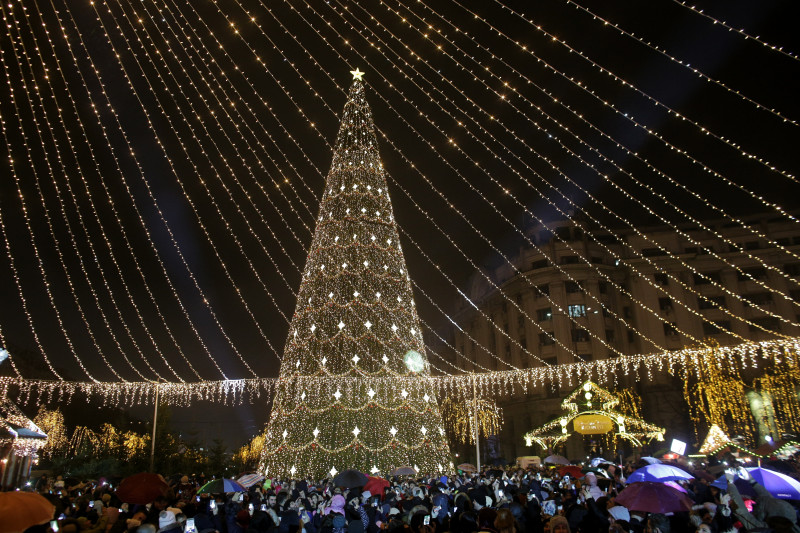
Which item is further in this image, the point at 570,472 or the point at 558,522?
the point at 570,472

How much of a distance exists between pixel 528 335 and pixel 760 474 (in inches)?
1452

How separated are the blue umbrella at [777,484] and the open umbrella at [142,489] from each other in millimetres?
9076

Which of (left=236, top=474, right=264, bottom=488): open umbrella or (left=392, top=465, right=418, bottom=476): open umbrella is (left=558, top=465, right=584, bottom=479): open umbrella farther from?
(left=236, top=474, right=264, bottom=488): open umbrella

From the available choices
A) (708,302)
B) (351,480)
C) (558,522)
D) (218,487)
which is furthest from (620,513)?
(708,302)

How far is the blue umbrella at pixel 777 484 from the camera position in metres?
7.90

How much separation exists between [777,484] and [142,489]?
9.75 metres

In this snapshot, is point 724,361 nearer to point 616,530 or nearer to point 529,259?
point 529,259

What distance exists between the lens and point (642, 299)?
144ft

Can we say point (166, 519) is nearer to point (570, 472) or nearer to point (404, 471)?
point (404, 471)

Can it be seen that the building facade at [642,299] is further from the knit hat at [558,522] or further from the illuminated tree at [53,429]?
the knit hat at [558,522]

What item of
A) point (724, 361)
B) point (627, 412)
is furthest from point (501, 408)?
point (724, 361)

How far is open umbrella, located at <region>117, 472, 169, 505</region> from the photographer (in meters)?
8.71

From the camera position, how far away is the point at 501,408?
45.3 m

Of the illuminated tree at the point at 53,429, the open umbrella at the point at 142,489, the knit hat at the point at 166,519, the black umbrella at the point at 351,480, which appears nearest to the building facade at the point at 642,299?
the black umbrella at the point at 351,480
